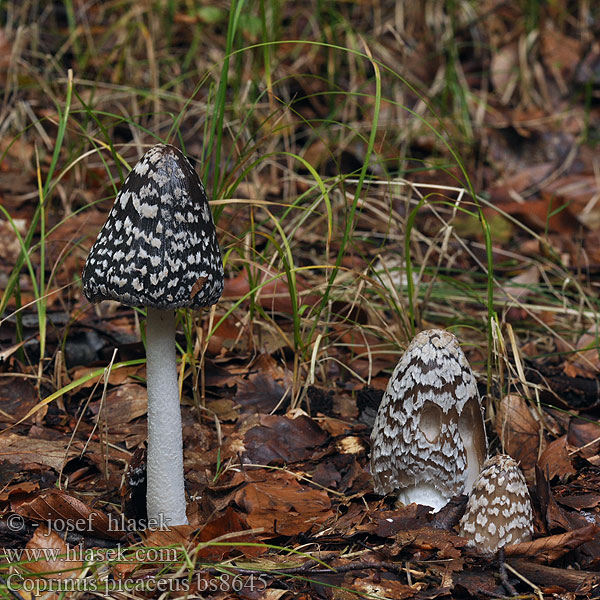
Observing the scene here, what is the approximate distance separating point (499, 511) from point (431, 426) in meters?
0.47

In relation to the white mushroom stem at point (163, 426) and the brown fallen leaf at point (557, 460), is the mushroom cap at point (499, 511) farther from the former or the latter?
the white mushroom stem at point (163, 426)

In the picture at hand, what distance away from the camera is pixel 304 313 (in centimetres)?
478

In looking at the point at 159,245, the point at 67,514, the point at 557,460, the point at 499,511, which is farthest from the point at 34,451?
the point at 557,460

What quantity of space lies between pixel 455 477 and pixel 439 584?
0.60 metres

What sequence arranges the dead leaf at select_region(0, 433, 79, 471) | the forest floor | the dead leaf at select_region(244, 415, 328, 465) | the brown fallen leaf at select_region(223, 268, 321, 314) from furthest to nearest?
the brown fallen leaf at select_region(223, 268, 321, 314), the dead leaf at select_region(244, 415, 328, 465), the dead leaf at select_region(0, 433, 79, 471), the forest floor

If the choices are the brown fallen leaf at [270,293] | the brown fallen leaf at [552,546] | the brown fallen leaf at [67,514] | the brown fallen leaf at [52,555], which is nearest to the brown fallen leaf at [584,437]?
the brown fallen leaf at [552,546]

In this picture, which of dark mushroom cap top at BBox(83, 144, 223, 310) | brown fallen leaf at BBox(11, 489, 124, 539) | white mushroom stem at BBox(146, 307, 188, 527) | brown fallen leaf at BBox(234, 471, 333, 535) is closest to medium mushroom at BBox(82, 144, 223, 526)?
dark mushroom cap top at BBox(83, 144, 223, 310)

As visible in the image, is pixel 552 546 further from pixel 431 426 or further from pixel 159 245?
pixel 159 245

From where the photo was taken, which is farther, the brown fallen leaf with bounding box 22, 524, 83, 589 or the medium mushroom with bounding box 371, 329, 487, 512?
the medium mushroom with bounding box 371, 329, 487, 512

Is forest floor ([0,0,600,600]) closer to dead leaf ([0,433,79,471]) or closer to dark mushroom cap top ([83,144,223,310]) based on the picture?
dead leaf ([0,433,79,471])

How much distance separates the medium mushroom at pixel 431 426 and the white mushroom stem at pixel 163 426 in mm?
917

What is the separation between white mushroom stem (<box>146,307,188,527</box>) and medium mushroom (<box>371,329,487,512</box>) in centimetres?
92

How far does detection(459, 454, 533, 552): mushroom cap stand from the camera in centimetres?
295

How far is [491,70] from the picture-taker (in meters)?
8.44
